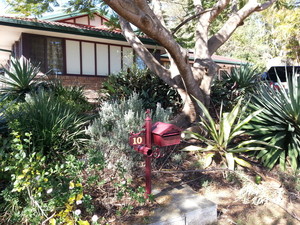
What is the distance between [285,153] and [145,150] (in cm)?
299

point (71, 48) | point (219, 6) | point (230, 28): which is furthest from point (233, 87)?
point (71, 48)

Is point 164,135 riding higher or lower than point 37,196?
higher

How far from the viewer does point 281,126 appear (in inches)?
181

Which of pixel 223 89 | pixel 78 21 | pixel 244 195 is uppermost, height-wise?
pixel 78 21

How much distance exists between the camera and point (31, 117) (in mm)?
4141

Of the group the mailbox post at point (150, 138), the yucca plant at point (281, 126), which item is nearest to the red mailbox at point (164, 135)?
the mailbox post at point (150, 138)

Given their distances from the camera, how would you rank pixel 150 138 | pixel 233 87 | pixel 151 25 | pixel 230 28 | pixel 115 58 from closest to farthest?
pixel 150 138 < pixel 151 25 < pixel 230 28 < pixel 233 87 < pixel 115 58

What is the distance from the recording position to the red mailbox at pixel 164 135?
10.1ft

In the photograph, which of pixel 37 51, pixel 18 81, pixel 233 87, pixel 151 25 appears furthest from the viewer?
pixel 37 51

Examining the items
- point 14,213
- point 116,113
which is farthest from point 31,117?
point 14,213

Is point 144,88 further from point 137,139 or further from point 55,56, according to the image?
point 55,56

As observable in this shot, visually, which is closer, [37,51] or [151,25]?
[151,25]

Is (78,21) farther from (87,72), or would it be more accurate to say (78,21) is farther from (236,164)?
(236,164)

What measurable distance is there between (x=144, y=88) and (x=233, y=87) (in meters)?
3.01
